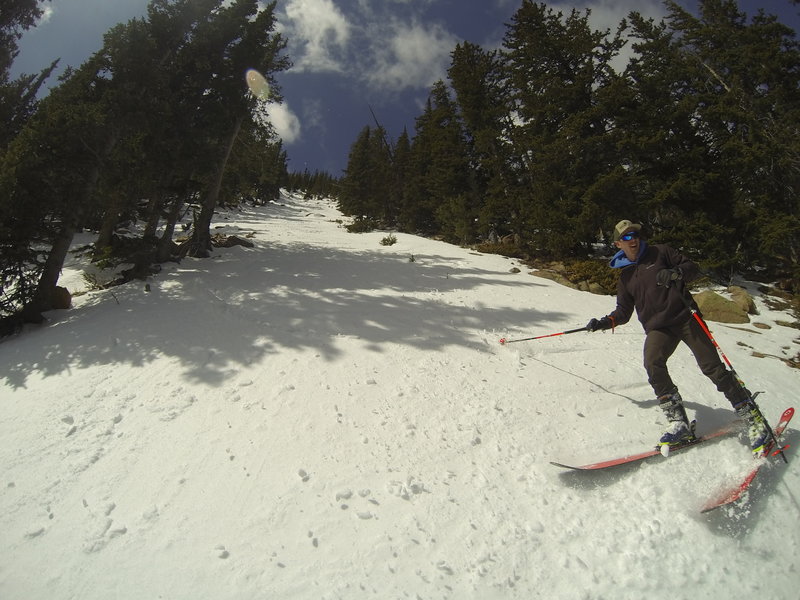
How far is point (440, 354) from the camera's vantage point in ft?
20.4

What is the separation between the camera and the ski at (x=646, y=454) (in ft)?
11.9

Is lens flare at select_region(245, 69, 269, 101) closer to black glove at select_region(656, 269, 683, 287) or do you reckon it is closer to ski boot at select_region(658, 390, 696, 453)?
black glove at select_region(656, 269, 683, 287)

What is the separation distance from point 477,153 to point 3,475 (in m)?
26.5

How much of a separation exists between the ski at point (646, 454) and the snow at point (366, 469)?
0.28 ft

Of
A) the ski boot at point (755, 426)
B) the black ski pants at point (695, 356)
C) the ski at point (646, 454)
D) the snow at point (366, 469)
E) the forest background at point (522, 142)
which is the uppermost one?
the forest background at point (522, 142)

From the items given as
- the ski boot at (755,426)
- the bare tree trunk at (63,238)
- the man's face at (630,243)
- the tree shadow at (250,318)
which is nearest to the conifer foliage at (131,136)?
the bare tree trunk at (63,238)

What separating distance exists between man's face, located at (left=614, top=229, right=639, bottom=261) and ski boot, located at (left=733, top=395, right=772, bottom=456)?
2.06 meters

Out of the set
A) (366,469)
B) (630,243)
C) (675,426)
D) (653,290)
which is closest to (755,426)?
(675,426)

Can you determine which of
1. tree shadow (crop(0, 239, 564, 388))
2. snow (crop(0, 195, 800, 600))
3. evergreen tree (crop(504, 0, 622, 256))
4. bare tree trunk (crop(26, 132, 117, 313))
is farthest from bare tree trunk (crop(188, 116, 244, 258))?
evergreen tree (crop(504, 0, 622, 256))

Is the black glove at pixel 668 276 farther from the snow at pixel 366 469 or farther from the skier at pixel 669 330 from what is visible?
the snow at pixel 366 469

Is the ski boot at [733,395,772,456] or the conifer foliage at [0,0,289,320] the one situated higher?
the conifer foliage at [0,0,289,320]

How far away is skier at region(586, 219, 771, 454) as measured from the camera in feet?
12.7

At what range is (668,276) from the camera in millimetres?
4043

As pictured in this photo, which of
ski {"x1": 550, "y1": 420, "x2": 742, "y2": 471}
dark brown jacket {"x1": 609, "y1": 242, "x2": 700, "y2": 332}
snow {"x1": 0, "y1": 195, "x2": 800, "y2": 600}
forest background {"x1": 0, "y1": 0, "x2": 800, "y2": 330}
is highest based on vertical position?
forest background {"x1": 0, "y1": 0, "x2": 800, "y2": 330}
